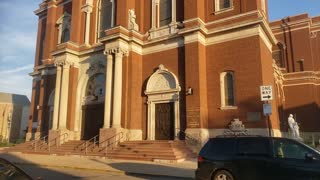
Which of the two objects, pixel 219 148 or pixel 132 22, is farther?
pixel 132 22

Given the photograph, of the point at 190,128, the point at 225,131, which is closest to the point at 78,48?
the point at 190,128

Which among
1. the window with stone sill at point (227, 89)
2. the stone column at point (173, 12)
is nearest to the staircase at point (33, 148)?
the stone column at point (173, 12)

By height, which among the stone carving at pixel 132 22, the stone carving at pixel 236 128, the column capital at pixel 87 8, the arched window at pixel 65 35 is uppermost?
the column capital at pixel 87 8

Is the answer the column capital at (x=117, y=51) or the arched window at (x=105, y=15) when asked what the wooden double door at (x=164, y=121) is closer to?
the column capital at (x=117, y=51)

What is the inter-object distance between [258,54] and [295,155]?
11.4 metres

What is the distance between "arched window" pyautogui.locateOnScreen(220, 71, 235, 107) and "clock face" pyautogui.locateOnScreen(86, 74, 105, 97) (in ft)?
33.1

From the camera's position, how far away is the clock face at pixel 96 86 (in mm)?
25539

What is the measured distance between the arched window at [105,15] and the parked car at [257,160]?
19.0 m

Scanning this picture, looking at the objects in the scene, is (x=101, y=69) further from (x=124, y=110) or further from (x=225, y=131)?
(x=225, y=131)

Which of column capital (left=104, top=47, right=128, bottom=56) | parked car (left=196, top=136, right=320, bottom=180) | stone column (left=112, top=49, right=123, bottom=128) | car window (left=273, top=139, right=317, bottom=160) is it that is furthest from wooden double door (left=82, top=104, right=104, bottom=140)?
car window (left=273, top=139, right=317, bottom=160)

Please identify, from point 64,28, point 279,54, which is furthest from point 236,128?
point 64,28

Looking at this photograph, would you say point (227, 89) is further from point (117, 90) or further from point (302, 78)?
point (302, 78)

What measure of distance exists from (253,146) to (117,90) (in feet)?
46.6

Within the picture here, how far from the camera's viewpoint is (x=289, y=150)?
834cm
